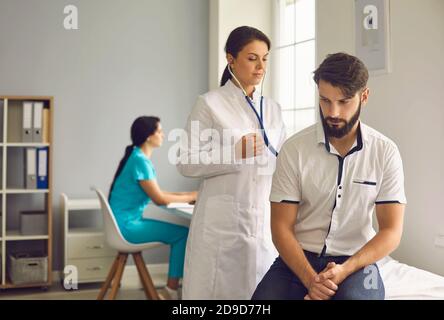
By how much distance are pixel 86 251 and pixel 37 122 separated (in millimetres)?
918

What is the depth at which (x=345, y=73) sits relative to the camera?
66.0 inches

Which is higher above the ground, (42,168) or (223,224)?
(42,168)

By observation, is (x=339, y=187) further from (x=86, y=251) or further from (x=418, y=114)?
(x=86, y=251)

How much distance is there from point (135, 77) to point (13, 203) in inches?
49.6

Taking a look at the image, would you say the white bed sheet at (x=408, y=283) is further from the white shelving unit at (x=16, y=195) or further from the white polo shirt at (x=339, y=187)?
the white shelving unit at (x=16, y=195)

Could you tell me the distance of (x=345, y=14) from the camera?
2.92 meters

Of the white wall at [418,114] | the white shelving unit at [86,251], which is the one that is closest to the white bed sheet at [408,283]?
the white wall at [418,114]

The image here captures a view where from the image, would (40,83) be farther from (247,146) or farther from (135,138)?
(247,146)

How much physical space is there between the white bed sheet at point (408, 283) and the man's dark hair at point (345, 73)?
688mm

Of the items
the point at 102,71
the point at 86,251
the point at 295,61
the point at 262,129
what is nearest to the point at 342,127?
the point at 262,129

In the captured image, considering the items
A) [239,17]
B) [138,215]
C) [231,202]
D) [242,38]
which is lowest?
[138,215]

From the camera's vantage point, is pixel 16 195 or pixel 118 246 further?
pixel 16 195
